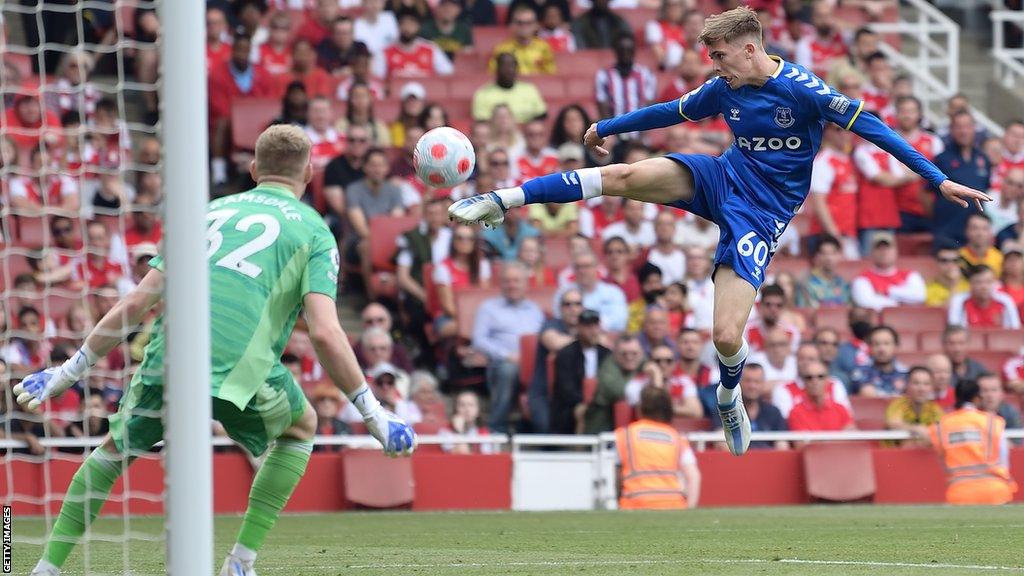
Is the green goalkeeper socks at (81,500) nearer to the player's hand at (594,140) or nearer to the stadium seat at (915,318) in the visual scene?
the player's hand at (594,140)

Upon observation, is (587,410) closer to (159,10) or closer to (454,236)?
(454,236)

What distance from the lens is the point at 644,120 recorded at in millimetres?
8805

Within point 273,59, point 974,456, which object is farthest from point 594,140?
point 273,59

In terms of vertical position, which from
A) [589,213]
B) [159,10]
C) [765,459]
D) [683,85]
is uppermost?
[683,85]

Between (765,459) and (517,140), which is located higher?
(517,140)

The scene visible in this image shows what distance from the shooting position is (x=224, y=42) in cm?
1605

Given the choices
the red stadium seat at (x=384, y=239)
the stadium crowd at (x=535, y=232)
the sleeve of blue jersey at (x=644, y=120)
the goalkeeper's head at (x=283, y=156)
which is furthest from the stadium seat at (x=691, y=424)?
the goalkeeper's head at (x=283, y=156)

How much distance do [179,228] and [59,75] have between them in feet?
35.7

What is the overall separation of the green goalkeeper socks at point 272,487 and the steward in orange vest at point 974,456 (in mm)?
7451

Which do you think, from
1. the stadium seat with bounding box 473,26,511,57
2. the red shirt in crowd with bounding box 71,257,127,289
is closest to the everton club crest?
the red shirt in crowd with bounding box 71,257,127,289

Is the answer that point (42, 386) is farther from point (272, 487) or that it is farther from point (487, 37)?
point (487, 37)

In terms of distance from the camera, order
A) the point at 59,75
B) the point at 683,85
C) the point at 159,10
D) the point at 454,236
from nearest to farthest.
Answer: the point at 159,10, the point at 454,236, the point at 59,75, the point at 683,85

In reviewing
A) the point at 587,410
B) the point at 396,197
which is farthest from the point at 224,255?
the point at 396,197

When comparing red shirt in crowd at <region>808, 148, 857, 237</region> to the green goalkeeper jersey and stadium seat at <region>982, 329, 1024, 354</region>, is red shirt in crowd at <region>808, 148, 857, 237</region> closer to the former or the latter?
stadium seat at <region>982, 329, 1024, 354</region>
